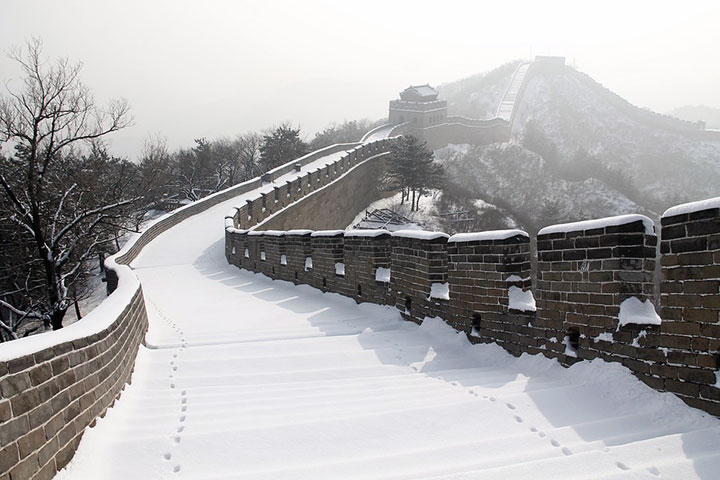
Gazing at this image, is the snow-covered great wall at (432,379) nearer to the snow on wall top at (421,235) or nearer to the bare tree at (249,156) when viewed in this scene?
the snow on wall top at (421,235)

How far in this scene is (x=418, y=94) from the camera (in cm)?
5638

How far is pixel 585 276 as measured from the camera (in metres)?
4.00

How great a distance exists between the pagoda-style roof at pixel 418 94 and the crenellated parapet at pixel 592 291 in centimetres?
5200

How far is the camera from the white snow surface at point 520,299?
4.62 meters

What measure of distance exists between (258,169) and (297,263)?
1680 inches

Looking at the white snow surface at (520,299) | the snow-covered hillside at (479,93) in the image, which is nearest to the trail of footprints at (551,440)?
the white snow surface at (520,299)

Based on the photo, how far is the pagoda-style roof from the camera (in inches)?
2221

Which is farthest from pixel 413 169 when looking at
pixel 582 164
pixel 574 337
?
pixel 574 337

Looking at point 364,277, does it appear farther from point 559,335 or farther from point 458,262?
point 559,335

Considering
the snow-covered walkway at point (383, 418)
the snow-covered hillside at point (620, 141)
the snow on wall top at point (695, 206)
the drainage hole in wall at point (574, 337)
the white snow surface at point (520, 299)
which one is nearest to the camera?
the snow-covered walkway at point (383, 418)

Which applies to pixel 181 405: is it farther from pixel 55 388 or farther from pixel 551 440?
pixel 551 440

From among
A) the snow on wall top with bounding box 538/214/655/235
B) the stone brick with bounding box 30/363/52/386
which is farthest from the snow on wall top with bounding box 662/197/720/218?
the stone brick with bounding box 30/363/52/386

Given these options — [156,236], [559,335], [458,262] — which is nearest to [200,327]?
[458,262]

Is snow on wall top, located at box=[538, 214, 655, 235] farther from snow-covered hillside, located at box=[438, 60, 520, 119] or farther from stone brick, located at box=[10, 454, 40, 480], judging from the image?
snow-covered hillside, located at box=[438, 60, 520, 119]
